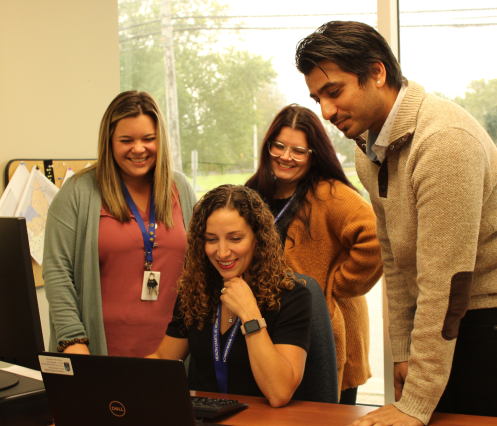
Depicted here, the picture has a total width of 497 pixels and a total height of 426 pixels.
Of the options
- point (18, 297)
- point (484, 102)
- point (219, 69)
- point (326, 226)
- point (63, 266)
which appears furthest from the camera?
point (219, 69)

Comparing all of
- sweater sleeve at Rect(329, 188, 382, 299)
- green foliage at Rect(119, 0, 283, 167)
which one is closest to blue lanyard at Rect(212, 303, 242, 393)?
sweater sleeve at Rect(329, 188, 382, 299)

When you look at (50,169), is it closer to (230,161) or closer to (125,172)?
(125,172)

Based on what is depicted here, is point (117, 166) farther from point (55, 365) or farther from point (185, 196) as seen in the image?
point (55, 365)

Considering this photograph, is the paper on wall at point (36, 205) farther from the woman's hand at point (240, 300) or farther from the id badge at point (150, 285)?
the woman's hand at point (240, 300)

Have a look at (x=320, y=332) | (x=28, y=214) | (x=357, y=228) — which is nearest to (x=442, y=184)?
(x=320, y=332)

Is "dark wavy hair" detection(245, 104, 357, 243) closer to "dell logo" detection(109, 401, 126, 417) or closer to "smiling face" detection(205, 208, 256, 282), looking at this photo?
"smiling face" detection(205, 208, 256, 282)

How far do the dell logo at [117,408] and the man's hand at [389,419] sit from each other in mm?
515

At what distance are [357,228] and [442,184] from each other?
89cm

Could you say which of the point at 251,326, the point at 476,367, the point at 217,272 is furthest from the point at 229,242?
the point at 476,367

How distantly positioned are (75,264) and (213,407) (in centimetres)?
85

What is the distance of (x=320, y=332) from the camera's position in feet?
4.99

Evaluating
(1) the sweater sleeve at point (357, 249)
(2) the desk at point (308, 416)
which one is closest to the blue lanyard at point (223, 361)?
(2) the desk at point (308, 416)

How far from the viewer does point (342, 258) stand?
2.06m

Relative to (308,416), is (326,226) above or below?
above
